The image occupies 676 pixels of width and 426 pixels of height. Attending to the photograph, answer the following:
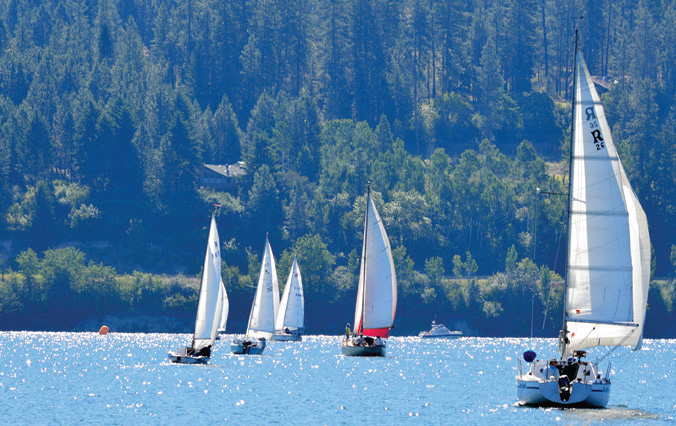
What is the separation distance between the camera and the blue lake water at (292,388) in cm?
5431

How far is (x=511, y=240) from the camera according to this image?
16388 centimetres

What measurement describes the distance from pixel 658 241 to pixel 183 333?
69.0 m

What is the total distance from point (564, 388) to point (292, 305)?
222 ft

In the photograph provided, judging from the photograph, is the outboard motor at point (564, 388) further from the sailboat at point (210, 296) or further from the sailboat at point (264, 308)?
the sailboat at point (264, 308)

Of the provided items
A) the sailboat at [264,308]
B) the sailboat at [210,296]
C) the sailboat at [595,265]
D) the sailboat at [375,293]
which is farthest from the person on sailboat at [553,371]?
the sailboat at [264,308]

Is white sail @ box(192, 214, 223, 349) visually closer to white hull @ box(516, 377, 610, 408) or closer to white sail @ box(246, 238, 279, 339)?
white sail @ box(246, 238, 279, 339)

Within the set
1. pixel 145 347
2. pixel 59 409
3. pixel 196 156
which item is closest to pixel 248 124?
pixel 196 156

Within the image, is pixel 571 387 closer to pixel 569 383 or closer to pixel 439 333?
pixel 569 383

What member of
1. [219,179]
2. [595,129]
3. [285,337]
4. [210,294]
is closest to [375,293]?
[210,294]

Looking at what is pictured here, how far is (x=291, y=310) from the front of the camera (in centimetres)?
11906

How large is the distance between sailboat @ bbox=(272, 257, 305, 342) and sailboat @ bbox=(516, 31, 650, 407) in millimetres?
66358

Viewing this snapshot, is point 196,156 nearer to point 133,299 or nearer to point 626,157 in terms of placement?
point 133,299

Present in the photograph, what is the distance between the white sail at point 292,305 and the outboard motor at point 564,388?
66.7 m

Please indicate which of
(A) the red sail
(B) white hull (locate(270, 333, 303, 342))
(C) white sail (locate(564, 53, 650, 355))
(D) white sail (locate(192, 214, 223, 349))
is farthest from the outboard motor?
(B) white hull (locate(270, 333, 303, 342))
